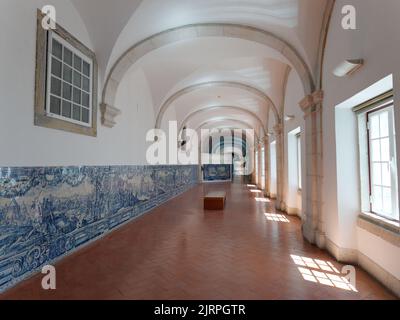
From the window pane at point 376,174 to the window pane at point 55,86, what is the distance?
4221 millimetres

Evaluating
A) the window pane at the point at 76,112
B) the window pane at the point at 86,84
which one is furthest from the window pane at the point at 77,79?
the window pane at the point at 76,112

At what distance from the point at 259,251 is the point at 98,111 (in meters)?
3.58

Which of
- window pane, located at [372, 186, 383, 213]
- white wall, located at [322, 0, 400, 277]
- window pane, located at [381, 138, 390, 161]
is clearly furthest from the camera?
window pane, located at [372, 186, 383, 213]

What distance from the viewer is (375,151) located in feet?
9.88

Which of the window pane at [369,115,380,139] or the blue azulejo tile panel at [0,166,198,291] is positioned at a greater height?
the window pane at [369,115,380,139]

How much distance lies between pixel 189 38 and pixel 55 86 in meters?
2.66

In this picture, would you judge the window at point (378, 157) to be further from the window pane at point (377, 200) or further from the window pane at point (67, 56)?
the window pane at point (67, 56)

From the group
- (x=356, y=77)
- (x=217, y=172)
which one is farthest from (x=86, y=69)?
(x=217, y=172)

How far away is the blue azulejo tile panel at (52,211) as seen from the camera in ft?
8.30

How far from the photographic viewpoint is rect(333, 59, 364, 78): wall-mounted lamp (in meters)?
2.59

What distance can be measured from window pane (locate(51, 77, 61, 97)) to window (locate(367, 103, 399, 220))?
4.06m

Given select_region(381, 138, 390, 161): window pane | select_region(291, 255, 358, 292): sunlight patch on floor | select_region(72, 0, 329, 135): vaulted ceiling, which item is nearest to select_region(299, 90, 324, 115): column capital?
select_region(72, 0, 329, 135): vaulted ceiling

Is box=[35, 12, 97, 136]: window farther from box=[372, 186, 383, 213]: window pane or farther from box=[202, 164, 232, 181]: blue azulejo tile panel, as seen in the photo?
box=[202, 164, 232, 181]: blue azulejo tile panel
